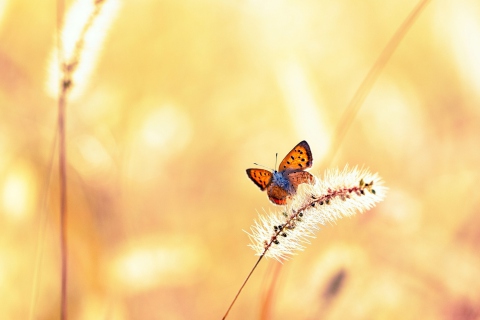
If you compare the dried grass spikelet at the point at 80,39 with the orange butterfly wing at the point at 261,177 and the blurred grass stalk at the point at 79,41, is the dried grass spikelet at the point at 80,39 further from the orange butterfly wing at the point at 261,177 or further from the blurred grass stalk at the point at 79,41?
the orange butterfly wing at the point at 261,177

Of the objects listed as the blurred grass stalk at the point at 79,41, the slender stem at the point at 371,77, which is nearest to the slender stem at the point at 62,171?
the blurred grass stalk at the point at 79,41

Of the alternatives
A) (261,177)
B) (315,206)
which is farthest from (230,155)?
(315,206)

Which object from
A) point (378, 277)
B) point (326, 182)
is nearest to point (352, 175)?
point (326, 182)

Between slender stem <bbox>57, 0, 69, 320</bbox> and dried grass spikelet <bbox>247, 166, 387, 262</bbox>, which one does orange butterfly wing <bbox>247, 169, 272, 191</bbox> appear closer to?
dried grass spikelet <bbox>247, 166, 387, 262</bbox>

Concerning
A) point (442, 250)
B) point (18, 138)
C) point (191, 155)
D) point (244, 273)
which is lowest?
point (442, 250)

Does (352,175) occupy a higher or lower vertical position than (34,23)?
lower

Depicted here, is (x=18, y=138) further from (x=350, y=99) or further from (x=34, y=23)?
(x=350, y=99)

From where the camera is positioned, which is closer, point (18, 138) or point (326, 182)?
point (326, 182)
